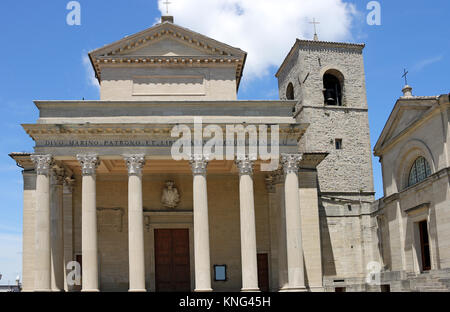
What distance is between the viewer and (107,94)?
103 ft

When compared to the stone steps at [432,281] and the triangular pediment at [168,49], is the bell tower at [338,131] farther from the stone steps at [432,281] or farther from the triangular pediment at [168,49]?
the triangular pediment at [168,49]

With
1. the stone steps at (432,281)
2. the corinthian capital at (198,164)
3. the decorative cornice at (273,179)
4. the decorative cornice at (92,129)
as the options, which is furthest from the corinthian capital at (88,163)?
the stone steps at (432,281)

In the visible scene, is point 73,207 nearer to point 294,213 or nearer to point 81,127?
point 81,127

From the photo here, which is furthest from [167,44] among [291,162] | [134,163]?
[291,162]

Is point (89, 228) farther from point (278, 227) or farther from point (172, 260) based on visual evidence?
point (278, 227)

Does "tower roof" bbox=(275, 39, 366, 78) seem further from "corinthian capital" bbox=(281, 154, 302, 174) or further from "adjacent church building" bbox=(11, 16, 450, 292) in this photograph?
"corinthian capital" bbox=(281, 154, 302, 174)

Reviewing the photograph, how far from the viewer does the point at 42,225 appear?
27.1 metres

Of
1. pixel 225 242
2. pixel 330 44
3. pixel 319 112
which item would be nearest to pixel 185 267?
Result: pixel 225 242

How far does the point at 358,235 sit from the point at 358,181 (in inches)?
191

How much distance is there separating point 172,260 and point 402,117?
1475 cm

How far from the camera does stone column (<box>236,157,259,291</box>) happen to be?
27.2 metres

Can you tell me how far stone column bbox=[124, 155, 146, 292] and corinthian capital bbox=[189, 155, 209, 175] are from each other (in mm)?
2408

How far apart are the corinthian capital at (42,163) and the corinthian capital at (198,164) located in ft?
22.1

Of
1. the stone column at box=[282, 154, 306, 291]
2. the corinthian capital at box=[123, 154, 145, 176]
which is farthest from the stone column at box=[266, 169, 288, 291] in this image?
the corinthian capital at box=[123, 154, 145, 176]
